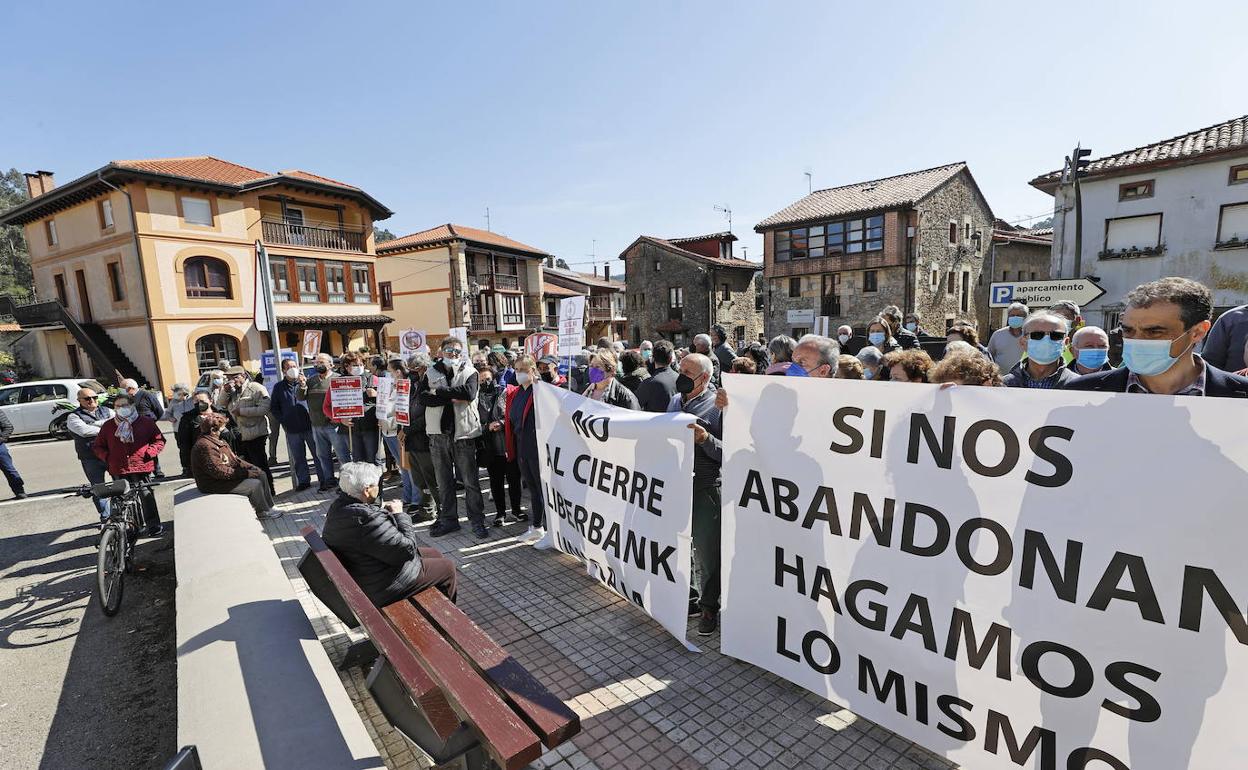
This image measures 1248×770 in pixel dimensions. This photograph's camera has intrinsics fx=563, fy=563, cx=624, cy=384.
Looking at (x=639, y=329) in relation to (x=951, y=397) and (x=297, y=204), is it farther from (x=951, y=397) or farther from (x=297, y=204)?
(x=951, y=397)

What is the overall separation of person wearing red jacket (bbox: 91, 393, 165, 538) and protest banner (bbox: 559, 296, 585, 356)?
5.11m

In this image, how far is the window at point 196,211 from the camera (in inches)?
945

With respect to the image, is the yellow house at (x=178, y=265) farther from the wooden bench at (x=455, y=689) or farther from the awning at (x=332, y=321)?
the wooden bench at (x=455, y=689)

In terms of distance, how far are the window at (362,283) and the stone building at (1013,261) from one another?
117 ft

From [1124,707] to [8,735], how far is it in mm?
5977

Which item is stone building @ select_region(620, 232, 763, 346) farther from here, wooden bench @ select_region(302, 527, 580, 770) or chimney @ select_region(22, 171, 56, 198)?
wooden bench @ select_region(302, 527, 580, 770)

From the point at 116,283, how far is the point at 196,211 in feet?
15.2

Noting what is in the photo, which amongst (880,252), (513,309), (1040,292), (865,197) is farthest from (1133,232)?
(513,309)

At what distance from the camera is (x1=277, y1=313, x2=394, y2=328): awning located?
26.8 m

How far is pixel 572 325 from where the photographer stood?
8805 mm

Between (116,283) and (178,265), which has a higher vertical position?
(178,265)

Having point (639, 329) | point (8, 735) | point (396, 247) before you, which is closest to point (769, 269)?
point (639, 329)

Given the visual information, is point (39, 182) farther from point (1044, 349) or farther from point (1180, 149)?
point (1180, 149)

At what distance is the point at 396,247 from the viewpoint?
39031 millimetres
